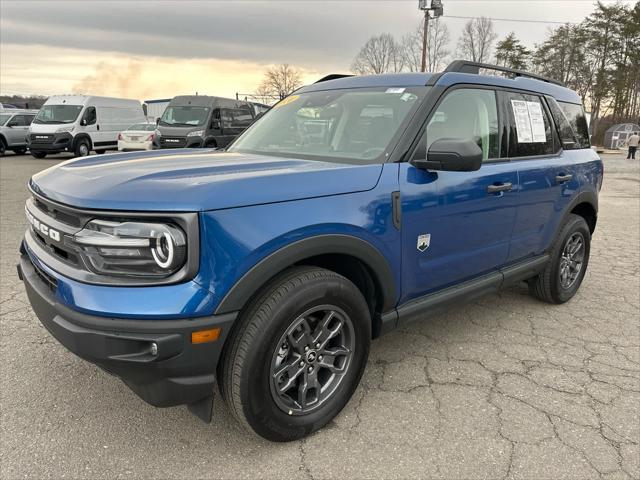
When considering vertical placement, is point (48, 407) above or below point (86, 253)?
below

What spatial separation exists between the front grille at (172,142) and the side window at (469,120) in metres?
13.8

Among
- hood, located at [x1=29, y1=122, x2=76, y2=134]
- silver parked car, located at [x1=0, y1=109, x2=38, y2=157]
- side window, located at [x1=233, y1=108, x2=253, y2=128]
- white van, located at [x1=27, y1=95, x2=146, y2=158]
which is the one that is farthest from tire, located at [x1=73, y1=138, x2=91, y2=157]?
side window, located at [x1=233, y1=108, x2=253, y2=128]

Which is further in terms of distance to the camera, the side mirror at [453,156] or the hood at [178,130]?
the hood at [178,130]

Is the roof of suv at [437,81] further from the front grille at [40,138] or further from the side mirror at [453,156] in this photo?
the front grille at [40,138]

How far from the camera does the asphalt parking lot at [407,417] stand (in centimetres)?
227

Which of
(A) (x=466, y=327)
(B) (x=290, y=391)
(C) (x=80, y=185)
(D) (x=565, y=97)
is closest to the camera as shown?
(C) (x=80, y=185)

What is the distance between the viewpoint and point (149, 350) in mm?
1905

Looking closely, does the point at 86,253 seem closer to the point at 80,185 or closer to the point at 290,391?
the point at 80,185

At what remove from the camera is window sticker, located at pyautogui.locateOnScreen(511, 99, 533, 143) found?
3.58 m

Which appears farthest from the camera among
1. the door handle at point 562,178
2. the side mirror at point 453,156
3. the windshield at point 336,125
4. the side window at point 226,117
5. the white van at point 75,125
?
the white van at point 75,125

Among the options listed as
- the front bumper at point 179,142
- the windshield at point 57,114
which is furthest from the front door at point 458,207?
the windshield at point 57,114

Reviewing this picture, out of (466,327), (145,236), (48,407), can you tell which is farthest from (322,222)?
(466,327)

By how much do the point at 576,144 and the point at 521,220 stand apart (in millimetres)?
1318

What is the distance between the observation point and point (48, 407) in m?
2.65
